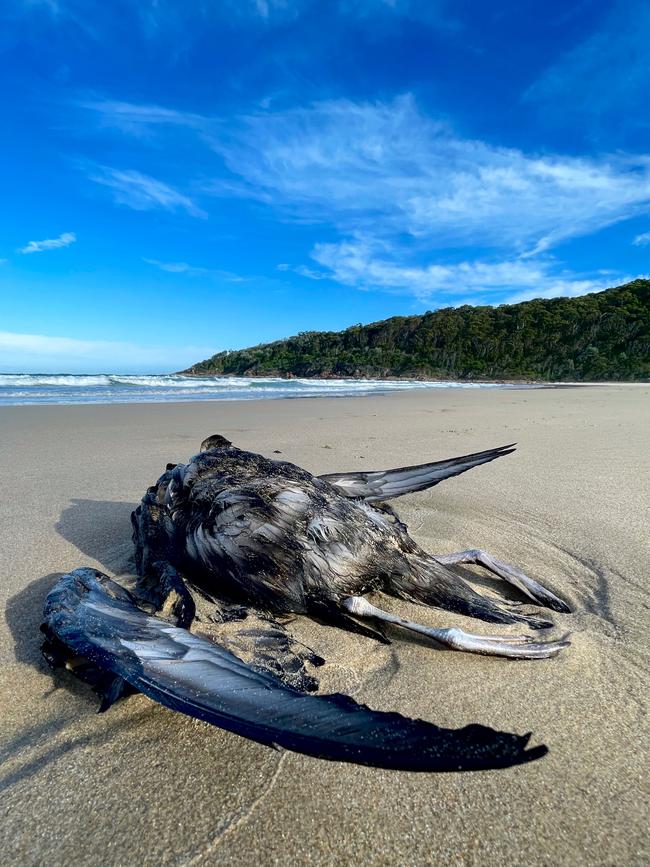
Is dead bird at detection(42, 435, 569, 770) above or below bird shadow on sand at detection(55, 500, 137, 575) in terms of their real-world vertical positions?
above

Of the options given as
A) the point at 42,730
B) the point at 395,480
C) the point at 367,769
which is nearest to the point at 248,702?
the point at 367,769

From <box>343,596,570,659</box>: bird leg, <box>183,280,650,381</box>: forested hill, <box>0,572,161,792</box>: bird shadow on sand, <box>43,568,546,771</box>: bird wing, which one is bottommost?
<box>0,572,161,792</box>: bird shadow on sand

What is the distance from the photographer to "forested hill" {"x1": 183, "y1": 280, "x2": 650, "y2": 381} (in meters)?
44.3

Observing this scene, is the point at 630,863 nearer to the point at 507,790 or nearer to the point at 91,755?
the point at 507,790

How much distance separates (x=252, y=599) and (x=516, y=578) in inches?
54.2

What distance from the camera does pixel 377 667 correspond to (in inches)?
74.7

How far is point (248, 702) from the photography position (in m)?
1.29

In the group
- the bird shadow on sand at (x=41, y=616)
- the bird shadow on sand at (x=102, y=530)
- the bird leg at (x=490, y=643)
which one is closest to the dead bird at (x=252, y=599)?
the bird leg at (x=490, y=643)

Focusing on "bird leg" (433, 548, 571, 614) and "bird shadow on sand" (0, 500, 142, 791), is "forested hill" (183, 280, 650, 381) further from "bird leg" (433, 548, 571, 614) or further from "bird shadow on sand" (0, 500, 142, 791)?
Answer: "bird shadow on sand" (0, 500, 142, 791)

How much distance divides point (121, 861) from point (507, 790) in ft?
3.28

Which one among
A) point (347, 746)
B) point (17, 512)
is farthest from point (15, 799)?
point (17, 512)

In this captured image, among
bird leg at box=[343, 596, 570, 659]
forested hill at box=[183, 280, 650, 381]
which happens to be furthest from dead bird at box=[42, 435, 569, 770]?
forested hill at box=[183, 280, 650, 381]

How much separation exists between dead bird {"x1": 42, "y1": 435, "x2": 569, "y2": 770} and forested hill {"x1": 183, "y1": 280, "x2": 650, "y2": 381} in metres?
42.6

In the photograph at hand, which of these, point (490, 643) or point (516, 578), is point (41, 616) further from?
point (516, 578)
